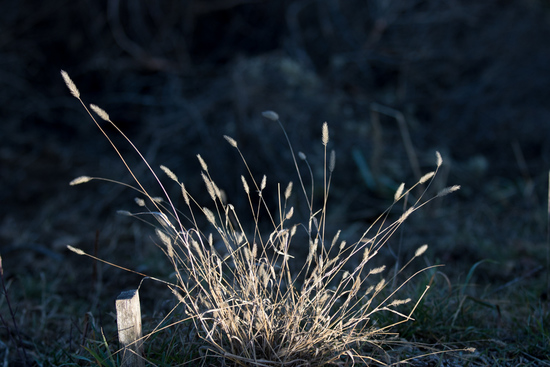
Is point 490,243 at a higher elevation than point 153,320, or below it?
below

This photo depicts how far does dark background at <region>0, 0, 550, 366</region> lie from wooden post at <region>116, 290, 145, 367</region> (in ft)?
7.16

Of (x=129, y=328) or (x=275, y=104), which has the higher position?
(x=129, y=328)

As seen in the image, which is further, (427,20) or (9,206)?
(427,20)

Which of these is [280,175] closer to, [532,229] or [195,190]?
[195,190]

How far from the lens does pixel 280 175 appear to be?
15.5ft

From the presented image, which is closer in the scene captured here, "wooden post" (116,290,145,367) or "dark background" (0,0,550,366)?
"wooden post" (116,290,145,367)

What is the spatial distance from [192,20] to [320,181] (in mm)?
2891

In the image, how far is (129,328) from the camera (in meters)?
1.58

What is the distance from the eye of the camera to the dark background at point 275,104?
4.69 m

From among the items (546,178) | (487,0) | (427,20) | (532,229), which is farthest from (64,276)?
(487,0)

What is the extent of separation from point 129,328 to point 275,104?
12.3ft

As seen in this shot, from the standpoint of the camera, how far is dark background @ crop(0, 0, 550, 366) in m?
4.69

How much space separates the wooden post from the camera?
1570mm

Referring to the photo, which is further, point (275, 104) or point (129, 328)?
point (275, 104)
